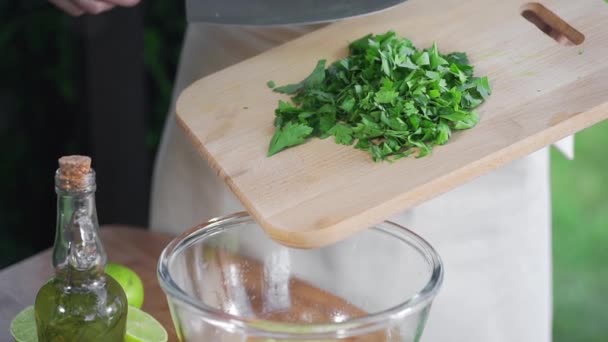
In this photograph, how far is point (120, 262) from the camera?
1.46 metres

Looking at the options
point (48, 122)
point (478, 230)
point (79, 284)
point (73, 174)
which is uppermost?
point (73, 174)

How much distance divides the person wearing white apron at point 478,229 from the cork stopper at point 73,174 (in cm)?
62

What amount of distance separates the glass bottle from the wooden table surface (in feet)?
0.56

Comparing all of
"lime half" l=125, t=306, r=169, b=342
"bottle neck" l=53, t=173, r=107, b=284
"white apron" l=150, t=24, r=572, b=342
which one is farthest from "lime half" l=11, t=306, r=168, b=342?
"white apron" l=150, t=24, r=572, b=342

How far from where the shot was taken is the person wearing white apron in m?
1.63

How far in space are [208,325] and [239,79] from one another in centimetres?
51

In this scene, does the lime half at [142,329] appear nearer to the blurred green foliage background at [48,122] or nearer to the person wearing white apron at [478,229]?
the person wearing white apron at [478,229]

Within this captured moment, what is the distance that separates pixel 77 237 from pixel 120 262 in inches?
17.3

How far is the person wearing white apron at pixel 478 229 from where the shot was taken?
1630 millimetres

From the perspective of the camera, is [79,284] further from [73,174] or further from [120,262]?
[120,262]

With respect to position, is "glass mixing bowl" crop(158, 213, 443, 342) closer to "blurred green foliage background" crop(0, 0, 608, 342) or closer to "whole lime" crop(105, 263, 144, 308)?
"whole lime" crop(105, 263, 144, 308)

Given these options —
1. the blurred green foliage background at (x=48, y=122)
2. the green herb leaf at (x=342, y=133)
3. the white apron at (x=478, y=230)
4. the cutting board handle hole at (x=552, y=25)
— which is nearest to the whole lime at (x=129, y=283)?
the green herb leaf at (x=342, y=133)

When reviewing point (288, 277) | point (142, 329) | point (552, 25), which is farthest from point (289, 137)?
point (552, 25)

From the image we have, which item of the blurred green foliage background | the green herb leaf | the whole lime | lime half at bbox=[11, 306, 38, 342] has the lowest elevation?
the blurred green foliage background
